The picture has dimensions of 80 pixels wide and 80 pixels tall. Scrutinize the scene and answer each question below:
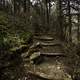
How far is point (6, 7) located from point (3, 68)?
52.5 feet

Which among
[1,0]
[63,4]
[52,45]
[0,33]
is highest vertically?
[1,0]

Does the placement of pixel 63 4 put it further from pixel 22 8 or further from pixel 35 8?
pixel 22 8

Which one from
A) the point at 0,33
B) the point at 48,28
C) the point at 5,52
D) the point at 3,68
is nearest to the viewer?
the point at 3,68

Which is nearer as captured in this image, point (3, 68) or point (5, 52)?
point (3, 68)

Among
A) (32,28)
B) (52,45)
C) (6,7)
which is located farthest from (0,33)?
(6,7)

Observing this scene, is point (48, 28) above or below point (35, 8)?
below

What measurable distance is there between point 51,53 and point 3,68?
4.30 metres

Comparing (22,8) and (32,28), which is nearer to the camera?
(32,28)

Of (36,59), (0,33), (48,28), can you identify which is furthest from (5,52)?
(48,28)

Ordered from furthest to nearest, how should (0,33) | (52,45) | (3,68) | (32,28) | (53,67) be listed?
(32,28), (52,45), (0,33), (53,67), (3,68)

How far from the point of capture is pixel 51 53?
397 inches

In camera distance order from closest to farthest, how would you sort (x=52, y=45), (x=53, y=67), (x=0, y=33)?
(x=53, y=67) < (x=0, y=33) < (x=52, y=45)

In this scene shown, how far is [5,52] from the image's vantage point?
7516mm

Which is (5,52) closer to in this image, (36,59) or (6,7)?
(36,59)
